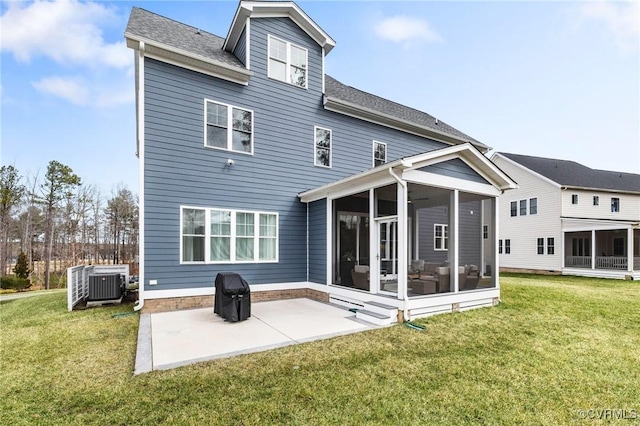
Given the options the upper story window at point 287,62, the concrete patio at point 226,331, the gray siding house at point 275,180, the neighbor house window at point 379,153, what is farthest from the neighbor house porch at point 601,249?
the upper story window at point 287,62

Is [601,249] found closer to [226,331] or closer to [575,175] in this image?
[575,175]

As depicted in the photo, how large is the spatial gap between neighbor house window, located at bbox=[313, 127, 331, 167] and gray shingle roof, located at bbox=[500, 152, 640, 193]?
1614 centimetres

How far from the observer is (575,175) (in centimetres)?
2077

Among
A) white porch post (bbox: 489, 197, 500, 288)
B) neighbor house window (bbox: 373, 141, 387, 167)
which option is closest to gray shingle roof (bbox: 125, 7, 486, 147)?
neighbor house window (bbox: 373, 141, 387, 167)

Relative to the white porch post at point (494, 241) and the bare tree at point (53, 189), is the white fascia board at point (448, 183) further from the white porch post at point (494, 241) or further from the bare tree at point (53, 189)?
the bare tree at point (53, 189)

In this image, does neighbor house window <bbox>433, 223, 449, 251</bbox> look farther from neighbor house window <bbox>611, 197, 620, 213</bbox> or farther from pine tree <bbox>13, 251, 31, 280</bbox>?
pine tree <bbox>13, 251, 31, 280</bbox>

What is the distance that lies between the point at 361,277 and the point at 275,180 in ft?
12.2

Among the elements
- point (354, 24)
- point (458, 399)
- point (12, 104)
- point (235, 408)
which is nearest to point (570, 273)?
point (354, 24)

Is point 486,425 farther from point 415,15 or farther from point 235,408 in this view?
point 415,15

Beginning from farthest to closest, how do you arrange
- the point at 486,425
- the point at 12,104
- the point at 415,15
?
the point at 12,104
the point at 415,15
the point at 486,425

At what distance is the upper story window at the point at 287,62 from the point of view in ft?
30.8

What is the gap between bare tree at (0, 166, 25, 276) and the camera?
19.3 m

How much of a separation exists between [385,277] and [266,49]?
7.31m

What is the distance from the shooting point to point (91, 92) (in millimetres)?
18531
